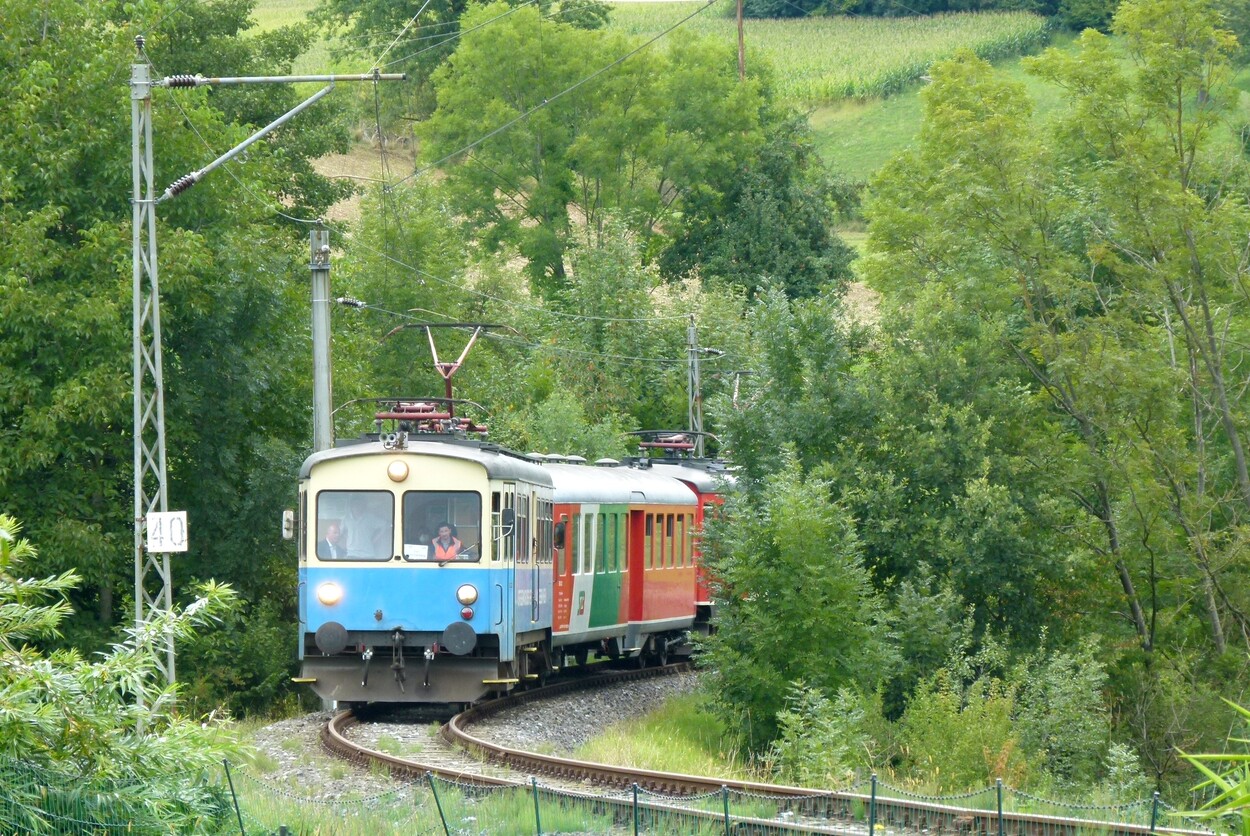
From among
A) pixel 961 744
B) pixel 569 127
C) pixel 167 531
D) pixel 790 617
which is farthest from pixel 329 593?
pixel 569 127

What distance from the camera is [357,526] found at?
64.0 feet

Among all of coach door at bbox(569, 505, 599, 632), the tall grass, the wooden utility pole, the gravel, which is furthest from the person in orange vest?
the wooden utility pole

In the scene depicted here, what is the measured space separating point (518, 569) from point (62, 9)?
12.7 meters

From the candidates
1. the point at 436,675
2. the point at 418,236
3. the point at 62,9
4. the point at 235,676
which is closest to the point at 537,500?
the point at 436,675

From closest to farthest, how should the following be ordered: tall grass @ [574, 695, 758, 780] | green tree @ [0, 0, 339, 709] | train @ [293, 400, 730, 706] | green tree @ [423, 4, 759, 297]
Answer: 1. tall grass @ [574, 695, 758, 780]
2. train @ [293, 400, 730, 706]
3. green tree @ [0, 0, 339, 709]
4. green tree @ [423, 4, 759, 297]

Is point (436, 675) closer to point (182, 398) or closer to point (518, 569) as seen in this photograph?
point (518, 569)

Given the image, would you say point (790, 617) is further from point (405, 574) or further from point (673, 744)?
point (405, 574)

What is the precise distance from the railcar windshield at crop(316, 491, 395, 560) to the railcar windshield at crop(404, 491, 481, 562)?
23 cm

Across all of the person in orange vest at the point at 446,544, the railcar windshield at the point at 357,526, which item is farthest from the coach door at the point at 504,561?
the railcar windshield at the point at 357,526

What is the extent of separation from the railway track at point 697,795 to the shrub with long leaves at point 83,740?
3.72 m

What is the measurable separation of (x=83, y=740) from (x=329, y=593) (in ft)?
35.6

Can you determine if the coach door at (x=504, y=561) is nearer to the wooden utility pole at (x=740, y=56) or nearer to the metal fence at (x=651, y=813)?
the metal fence at (x=651, y=813)

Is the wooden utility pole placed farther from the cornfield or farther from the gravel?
the gravel

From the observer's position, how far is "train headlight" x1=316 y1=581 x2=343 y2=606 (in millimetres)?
19281
